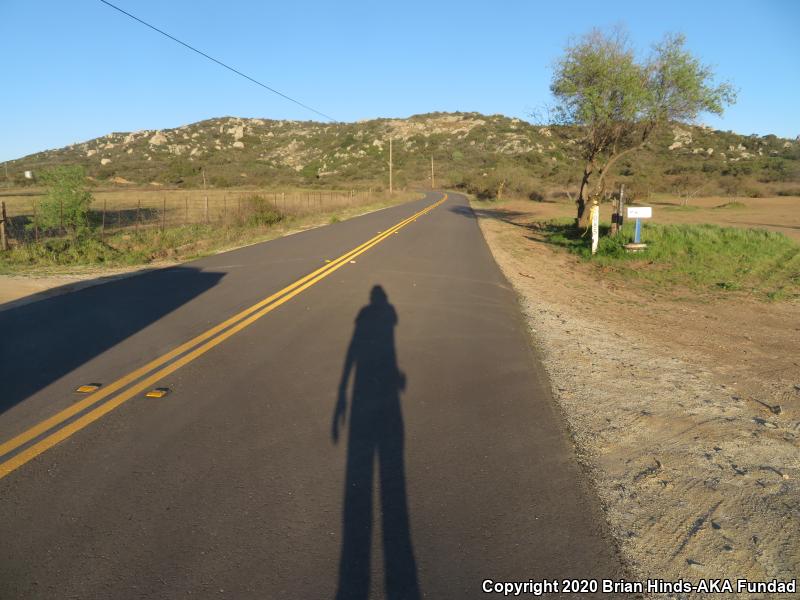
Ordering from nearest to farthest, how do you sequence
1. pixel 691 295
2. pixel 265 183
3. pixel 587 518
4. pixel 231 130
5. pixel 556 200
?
1. pixel 587 518
2. pixel 691 295
3. pixel 556 200
4. pixel 265 183
5. pixel 231 130

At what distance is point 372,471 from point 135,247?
1755 cm

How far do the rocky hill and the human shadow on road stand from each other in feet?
67.5

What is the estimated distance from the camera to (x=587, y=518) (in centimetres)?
361

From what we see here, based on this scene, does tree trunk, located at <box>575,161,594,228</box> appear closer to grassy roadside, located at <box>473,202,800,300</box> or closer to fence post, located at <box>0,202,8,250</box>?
grassy roadside, located at <box>473,202,800,300</box>

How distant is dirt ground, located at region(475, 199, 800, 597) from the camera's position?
339cm

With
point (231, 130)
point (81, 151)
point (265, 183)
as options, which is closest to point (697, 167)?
point (265, 183)

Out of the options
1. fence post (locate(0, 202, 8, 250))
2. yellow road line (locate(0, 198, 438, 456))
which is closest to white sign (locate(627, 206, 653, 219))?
yellow road line (locate(0, 198, 438, 456))

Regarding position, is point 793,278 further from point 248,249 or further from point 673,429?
point 248,249

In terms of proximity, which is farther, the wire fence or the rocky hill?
the rocky hill

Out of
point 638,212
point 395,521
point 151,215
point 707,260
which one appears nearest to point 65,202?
point 151,215

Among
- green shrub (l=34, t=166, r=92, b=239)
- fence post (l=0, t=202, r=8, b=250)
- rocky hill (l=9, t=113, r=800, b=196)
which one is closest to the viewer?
fence post (l=0, t=202, r=8, b=250)

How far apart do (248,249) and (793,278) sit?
14.6m

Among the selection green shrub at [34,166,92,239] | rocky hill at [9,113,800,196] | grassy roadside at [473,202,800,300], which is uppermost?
rocky hill at [9,113,800,196]

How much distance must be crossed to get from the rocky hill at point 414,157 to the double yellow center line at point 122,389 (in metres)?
19.5
